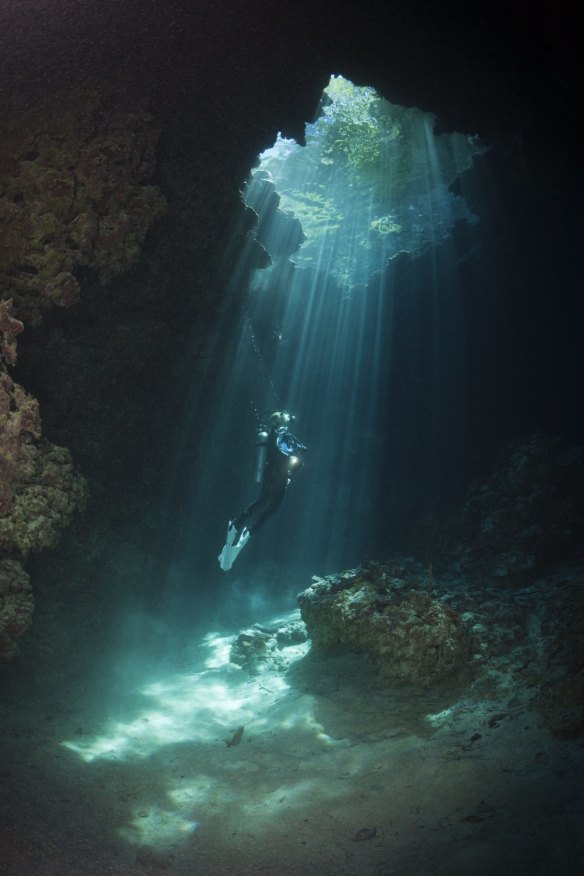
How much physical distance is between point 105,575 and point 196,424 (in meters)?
4.20

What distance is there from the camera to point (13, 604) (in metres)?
4.61

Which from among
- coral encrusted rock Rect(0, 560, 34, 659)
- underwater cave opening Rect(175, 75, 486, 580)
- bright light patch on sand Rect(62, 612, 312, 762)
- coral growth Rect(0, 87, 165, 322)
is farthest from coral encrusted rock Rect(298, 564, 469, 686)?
underwater cave opening Rect(175, 75, 486, 580)

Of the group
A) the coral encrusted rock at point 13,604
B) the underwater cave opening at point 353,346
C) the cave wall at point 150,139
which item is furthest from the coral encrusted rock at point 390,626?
the underwater cave opening at point 353,346

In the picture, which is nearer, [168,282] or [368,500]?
[168,282]

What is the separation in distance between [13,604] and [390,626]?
4275 mm

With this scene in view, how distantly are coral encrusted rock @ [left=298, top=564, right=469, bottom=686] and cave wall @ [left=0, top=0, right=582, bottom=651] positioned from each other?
3437 millimetres

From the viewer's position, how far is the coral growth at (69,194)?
16.4ft

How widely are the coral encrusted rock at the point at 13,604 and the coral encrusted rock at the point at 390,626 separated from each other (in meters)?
3.77

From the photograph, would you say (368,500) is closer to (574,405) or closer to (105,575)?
(574,405)

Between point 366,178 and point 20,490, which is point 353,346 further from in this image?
point 20,490

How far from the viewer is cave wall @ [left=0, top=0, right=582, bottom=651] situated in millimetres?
4551

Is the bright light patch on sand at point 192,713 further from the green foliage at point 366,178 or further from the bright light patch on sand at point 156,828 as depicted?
the green foliage at point 366,178

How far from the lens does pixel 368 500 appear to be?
1680 cm

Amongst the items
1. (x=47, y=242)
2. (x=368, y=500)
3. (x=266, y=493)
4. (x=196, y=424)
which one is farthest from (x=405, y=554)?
(x=47, y=242)
